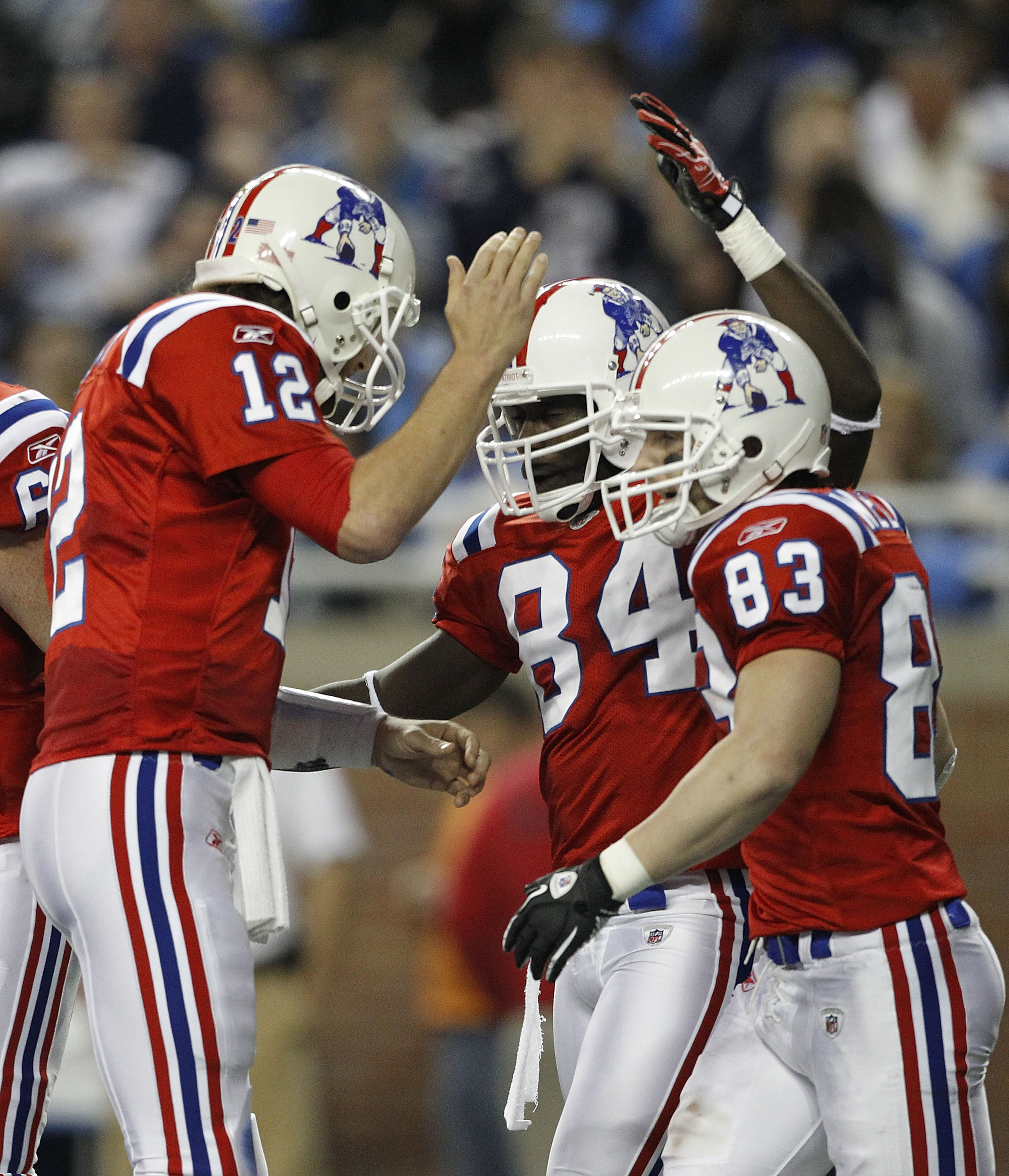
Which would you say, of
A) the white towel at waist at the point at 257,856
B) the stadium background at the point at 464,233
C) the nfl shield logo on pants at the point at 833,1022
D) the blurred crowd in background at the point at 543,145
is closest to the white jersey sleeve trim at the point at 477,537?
the white towel at waist at the point at 257,856

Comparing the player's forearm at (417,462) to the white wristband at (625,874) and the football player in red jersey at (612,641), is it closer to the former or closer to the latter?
the football player in red jersey at (612,641)

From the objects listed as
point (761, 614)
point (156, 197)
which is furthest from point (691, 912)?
point (156, 197)

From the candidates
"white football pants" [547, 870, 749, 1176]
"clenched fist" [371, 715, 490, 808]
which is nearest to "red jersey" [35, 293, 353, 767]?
"clenched fist" [371, 715, 490, 808]

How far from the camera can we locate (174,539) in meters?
2.82

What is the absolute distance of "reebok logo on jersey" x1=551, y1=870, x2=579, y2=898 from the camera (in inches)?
111

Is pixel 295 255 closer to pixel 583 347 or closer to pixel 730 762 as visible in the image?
pixel 583 347

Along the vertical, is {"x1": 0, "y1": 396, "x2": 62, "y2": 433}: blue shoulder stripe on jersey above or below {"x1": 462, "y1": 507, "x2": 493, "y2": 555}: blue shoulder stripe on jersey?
above

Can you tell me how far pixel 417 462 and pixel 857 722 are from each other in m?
0.87

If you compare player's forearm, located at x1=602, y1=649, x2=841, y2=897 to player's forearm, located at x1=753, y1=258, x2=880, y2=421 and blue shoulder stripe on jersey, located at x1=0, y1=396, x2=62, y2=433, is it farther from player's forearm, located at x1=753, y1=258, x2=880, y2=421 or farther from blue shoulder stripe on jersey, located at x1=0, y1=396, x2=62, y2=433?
blue shoulder stripe on jersey, located at x1=0, y1=396, x2=62, y2=433

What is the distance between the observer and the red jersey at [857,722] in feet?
9.51

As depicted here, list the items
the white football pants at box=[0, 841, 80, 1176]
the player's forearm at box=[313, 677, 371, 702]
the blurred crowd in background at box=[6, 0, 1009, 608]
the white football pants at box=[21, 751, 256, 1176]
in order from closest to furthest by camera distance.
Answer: the white football pants at box=[21, 751, 256, 1176] < the white football pants at box=[0, 841, 80, 1176] < the player's forearm at box=[313, 677, 371, 702] < the blurred crowd in background at box=[6, 0, 1009, 608]

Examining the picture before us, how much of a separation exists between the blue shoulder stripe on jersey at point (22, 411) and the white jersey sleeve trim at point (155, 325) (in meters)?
0.47

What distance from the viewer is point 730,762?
273 cm

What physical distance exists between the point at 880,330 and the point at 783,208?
1154mm
